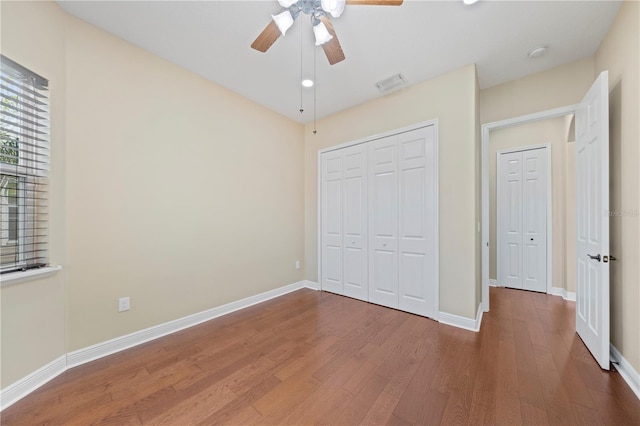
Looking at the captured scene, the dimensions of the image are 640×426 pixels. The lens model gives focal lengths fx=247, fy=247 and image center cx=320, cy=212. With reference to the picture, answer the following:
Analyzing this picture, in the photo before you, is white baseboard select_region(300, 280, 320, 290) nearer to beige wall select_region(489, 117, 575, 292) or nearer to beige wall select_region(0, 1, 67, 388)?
beige wall select_region(0, 1, 67, 388)

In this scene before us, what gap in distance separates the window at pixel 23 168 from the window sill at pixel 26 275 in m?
0.07

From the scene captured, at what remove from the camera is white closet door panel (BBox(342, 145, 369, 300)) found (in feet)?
11.9

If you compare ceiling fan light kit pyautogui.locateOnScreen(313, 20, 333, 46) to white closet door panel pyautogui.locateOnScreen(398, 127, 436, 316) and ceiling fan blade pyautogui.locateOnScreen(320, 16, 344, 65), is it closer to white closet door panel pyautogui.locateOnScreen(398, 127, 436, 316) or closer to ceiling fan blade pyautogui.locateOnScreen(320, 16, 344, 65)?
ceiling fan blade pyautogui.locateOnScreen(320, 16, 344, 65)

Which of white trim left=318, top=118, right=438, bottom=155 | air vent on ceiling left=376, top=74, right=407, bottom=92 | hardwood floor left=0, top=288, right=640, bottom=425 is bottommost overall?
hardwood floor left=0, top=288, right=640, bottom=425

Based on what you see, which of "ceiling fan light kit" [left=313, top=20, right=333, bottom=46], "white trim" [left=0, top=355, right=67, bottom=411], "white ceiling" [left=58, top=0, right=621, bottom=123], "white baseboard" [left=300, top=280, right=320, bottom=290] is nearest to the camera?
"white trim" [left=0, top=355, right=67, bottom=411]

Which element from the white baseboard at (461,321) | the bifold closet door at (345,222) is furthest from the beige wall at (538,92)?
the white baseboard at (461,321)

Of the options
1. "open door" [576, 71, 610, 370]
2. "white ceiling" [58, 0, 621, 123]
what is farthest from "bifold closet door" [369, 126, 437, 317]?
"open door" [576, 71, 610, 370]

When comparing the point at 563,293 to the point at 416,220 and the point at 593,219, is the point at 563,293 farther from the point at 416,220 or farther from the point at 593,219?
the point at 416,220

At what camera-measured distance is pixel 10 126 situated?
1.68 m

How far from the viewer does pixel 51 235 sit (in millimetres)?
1888

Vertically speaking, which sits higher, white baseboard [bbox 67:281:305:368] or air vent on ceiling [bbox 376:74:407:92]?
air vent on ceiling [bbox 376:74:407:92]

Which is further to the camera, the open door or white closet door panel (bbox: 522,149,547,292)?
white closet door panel (bbox: 522,149,547,292)

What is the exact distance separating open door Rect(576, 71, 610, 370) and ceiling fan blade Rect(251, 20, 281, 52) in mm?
2549

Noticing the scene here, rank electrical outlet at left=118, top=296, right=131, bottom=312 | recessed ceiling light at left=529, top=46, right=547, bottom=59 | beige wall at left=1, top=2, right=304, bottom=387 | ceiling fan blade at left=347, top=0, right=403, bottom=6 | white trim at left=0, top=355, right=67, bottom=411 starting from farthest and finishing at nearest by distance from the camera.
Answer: recessed ceiling light at left=529, top=46, right=547, bottom=59 < electrical outlet at left=118, top=296, right=131, bottom=312 < beige wall at left=1, top=2, right=304, bottom=387 < white trim at left=0, top=355, right=67, bottom=411 < ceiling fan blade at left=347, top=0, right=403, bottom=6
